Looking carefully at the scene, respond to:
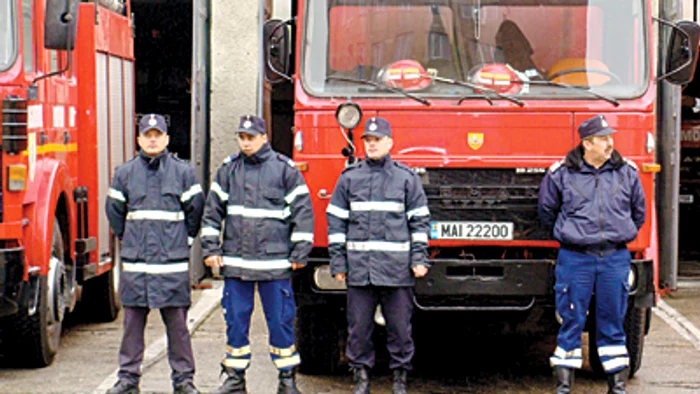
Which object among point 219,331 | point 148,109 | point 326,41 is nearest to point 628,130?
point 326,41

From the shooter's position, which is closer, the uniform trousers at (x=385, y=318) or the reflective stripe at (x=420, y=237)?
the reflective stripe at (x=420, y=237)

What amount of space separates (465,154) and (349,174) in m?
0.75

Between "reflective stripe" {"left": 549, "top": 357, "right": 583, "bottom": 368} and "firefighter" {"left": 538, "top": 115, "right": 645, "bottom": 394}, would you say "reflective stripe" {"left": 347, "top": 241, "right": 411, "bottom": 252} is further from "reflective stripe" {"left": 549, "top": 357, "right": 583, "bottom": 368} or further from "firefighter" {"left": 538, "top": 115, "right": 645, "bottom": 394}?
"reflective stripe" {"left": 549, "top": 357, "right": 583, "bottom": 368}

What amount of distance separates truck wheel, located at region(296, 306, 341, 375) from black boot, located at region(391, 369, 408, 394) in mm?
804

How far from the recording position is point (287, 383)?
7.54 metres

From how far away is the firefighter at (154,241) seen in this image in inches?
288

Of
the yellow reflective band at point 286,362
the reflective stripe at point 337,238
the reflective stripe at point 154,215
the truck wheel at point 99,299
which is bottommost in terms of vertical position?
the truck wheel at point 99,299

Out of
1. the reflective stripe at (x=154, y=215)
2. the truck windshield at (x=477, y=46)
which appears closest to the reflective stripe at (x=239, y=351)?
the reflective stripe at (x=154, y=215)

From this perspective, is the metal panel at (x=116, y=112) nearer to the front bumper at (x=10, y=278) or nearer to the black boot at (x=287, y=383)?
the front bumper at (x=10, y=278)

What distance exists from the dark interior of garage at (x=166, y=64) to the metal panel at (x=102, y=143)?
5303mm

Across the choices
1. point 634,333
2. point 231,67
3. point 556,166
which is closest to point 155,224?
point 556,166

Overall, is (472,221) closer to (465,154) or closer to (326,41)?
(465,154)

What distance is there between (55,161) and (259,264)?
7.32 feet

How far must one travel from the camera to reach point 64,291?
9172mm
